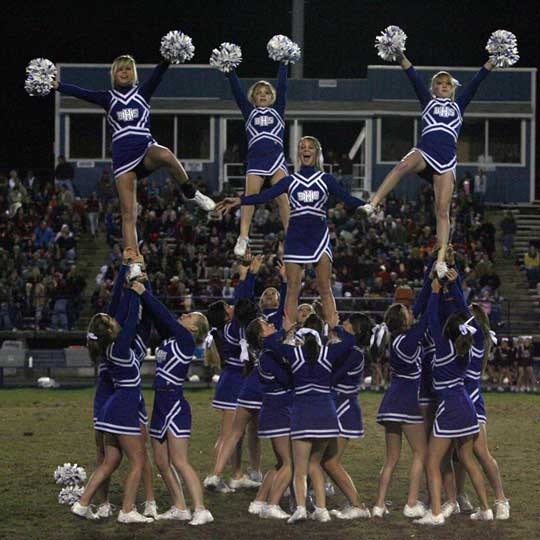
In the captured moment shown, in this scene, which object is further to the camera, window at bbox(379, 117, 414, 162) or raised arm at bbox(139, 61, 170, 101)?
window at bbox(379, 117, 414, 162)

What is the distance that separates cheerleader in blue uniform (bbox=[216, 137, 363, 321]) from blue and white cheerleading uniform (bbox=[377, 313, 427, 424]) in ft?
2.04

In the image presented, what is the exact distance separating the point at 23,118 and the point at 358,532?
119 ft

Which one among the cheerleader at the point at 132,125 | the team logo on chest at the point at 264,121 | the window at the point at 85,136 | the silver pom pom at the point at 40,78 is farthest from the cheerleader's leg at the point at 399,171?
the window at the point at 85,136

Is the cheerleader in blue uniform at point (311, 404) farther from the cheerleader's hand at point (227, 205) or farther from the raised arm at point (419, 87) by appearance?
the raised arm at point (419, 87)

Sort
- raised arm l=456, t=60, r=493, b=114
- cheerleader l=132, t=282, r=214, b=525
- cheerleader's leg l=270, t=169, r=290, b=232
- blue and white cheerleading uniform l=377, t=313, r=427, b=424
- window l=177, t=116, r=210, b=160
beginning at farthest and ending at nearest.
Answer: window l=177, t=116, r=210, b=160 < cheerleader's leg l=270, t=169, r=290, b=232 < raised arm l=456, t=60, r=493, b=114 < blue and white cheerleading uniform l=377, t=313, r=427, b=424 < cheerleader l=132, t=282, r=214, b=525

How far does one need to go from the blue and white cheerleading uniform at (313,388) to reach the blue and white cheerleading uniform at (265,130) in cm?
214

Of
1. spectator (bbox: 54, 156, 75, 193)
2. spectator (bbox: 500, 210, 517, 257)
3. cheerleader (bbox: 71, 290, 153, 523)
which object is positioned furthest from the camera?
spectator (bbox: 54, 156, 75, 193)

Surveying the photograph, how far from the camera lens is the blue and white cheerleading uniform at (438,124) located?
32.3 feet

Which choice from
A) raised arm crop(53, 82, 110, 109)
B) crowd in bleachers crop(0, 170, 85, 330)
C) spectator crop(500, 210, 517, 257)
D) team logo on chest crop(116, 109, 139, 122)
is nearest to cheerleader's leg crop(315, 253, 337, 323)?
team logo on chest crop(116, 109, 139, 122)

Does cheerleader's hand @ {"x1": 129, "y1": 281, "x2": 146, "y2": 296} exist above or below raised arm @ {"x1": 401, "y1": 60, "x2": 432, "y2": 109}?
below

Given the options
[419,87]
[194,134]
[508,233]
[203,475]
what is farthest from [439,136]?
[194,134]

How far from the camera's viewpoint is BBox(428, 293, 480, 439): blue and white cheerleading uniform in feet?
30.5

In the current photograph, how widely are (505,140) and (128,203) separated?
2320 centimetres

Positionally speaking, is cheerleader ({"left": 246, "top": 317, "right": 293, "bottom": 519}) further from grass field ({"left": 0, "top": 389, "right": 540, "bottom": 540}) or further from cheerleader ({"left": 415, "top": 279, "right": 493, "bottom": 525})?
cheerleader ({"left": 415, "top": 279, "right": 493, "bottom": 525})
